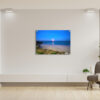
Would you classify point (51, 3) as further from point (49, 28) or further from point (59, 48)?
point (59, 48)

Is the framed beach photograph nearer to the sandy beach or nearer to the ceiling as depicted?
the sandy beach

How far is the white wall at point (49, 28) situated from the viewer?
33.1 ft

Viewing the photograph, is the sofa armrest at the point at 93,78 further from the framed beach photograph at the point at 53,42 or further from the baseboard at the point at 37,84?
the framed beach photograph at the point at 53,42

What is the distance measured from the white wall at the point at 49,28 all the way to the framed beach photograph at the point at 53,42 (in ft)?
0.45

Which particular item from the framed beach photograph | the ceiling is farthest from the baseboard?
→ the ceiling

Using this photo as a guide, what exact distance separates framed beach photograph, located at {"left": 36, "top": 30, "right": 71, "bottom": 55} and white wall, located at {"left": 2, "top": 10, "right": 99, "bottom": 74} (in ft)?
0.45

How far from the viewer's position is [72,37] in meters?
10.1

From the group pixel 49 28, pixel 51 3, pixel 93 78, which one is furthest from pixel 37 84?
pixel 51 3

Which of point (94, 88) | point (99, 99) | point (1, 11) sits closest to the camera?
point (99, 99)

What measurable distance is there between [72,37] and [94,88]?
184 cm

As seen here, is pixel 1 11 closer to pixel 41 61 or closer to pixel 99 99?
pixel 41 61

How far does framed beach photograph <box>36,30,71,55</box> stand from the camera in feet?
33.2

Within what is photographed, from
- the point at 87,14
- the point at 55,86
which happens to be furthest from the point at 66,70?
the point at 87,14

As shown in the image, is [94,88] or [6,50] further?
[6,50]
